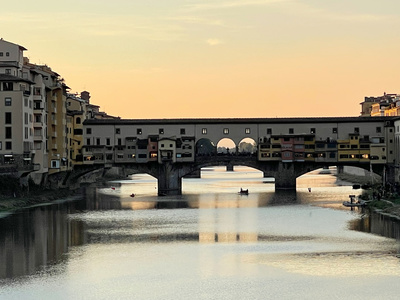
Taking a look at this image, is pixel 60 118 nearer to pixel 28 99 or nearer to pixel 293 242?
pixel 28 99

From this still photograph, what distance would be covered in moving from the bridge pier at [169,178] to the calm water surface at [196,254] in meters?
25.5

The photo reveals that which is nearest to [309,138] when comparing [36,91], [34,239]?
[36,91]

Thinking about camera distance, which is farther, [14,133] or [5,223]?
[14,133]

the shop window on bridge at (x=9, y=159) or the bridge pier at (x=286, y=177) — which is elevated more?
the shop window on bridge at (x=9, y=159)

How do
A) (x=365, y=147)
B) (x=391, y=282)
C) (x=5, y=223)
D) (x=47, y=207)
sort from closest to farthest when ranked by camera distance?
(x=391, y=282) < (x=5, y=223) < (x=47, y=207) < (x=365, y=147)

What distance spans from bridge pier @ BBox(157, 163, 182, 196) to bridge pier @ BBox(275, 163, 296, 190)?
45.2 ft

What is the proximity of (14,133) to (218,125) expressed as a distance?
3349 cm

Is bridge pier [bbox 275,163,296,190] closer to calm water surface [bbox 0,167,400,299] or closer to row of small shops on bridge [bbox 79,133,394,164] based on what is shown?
row of small shops on bridge [bbox 79,133,394,164]

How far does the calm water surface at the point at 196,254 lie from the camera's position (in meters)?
39.9

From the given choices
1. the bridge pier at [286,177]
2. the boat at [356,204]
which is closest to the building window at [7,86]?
the boat at [356,204]

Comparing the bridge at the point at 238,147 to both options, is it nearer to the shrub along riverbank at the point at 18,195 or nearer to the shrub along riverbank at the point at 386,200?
the shrub along riverbank at the point at 386,200

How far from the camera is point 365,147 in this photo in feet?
355

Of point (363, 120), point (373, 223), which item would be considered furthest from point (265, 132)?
point (373, 223)

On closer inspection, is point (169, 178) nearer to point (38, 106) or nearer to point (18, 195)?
point (38, 106)
